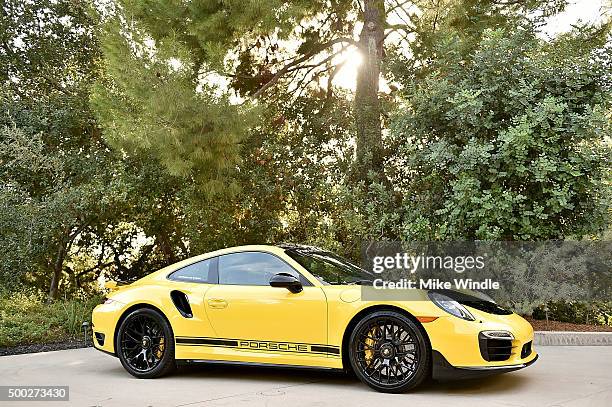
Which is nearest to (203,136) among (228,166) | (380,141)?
(228,166)

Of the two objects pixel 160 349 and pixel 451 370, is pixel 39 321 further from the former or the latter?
pixel 451 370

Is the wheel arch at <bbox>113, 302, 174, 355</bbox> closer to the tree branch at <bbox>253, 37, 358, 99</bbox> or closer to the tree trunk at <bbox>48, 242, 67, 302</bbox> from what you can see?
the tree branch at <bbox>253, 37, 358, 99</bbox>

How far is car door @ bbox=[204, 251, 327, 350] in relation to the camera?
686 cm

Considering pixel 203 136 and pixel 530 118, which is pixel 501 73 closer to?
pixel 530 118

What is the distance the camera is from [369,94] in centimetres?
1399

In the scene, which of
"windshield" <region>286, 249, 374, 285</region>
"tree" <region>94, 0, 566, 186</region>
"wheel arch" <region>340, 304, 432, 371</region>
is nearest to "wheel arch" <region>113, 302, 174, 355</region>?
"windshield" <region>286, 249, 374, 285</region>

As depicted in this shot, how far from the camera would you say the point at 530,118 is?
11.0m

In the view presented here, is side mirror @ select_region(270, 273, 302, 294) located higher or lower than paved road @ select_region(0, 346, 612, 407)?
higher

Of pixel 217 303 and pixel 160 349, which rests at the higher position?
pixel 217 303

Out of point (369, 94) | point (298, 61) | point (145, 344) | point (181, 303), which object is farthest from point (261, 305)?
point (298, 61)

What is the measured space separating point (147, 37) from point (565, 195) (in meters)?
7.33

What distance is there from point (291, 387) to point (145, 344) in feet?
5.47

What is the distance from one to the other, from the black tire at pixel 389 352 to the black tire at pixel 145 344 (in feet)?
6.38

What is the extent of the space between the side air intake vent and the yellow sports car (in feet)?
0.04
